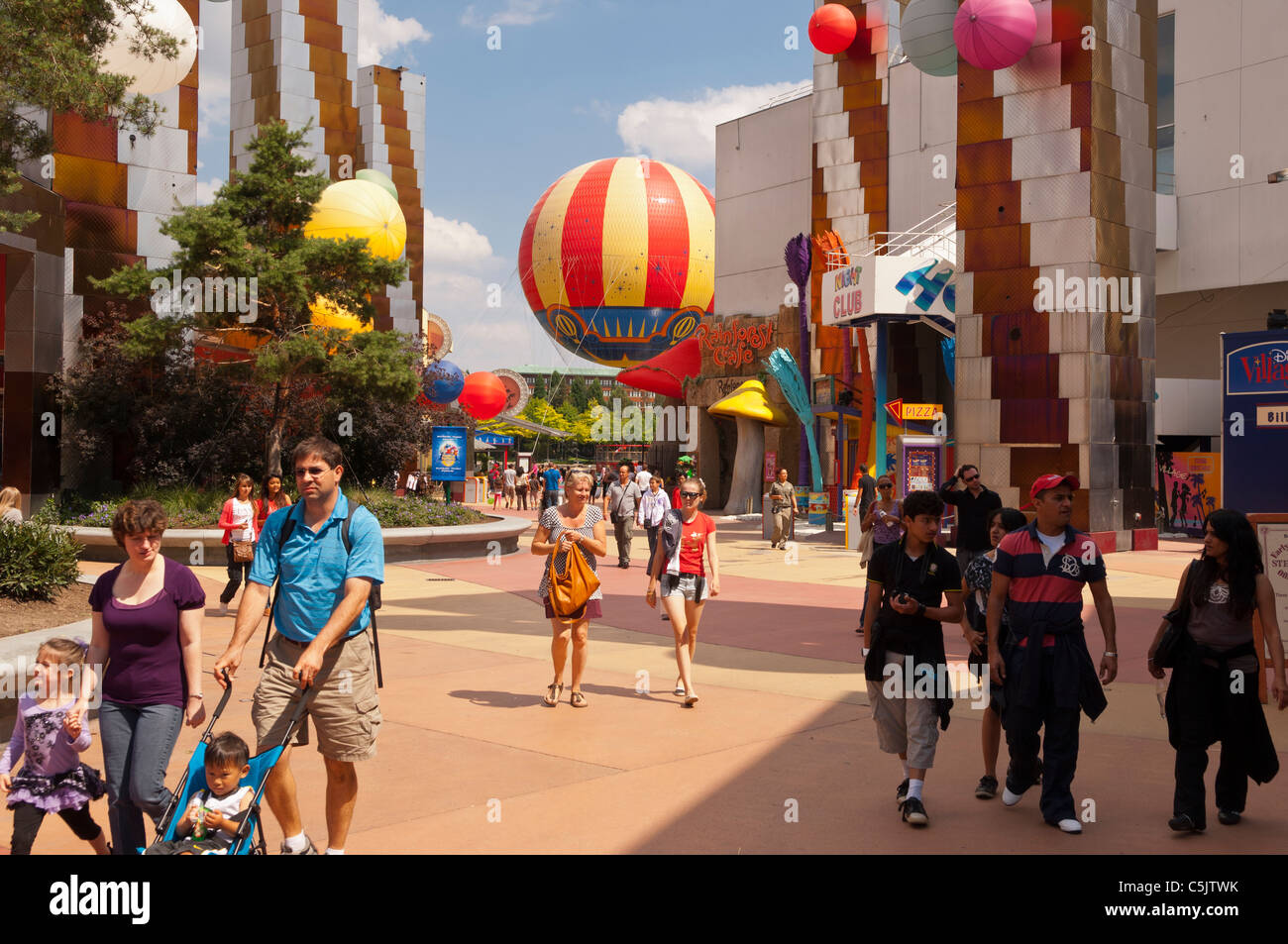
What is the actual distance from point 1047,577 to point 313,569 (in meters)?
3.60

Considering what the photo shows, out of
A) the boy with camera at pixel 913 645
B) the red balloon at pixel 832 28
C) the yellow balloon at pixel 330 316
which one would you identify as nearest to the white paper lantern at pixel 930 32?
the red balloon at pixel 832 28

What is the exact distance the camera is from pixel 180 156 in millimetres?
25141

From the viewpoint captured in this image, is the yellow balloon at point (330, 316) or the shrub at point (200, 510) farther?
the yellow balloon at point (330, 316)

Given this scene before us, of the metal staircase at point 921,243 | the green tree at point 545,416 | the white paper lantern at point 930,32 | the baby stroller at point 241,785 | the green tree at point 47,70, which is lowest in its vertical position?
the baby stroller at point 241,785

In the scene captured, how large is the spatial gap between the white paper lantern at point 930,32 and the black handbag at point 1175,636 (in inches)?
790

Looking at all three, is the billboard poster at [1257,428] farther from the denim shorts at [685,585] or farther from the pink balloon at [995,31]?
the pink balloon at [995,31]

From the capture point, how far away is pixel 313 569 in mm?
4934

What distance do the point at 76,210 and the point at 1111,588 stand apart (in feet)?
68.2

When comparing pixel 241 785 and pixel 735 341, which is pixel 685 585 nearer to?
pixel 241 785

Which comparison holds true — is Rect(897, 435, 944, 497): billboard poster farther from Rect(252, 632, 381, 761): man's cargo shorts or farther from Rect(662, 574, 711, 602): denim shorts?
Rect(252, 632, 381, 761): man's cargo shorts

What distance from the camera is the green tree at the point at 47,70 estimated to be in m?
10.5

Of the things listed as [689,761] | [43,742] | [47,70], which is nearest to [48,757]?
[43,742]
